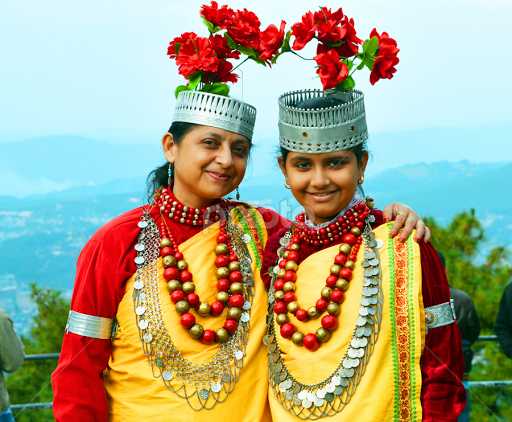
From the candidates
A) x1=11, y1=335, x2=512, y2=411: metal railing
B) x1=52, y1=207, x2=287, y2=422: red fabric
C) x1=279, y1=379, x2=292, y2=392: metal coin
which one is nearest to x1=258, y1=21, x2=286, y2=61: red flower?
x1=52, y1=207, x2=287, y2=422: red fabric

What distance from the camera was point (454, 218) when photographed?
25.1 feet

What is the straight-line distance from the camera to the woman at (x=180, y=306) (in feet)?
10.5

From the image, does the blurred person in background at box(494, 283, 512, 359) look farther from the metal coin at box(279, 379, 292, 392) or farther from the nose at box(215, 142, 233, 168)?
the nose at box(215, 142, 233, 168)

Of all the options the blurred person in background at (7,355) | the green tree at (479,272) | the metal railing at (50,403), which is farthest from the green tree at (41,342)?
the green tree at (479,272)

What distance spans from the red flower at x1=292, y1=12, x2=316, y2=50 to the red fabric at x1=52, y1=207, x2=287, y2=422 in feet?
3.13

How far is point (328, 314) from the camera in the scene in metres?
3.05

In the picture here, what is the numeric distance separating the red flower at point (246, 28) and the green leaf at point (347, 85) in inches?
15.5

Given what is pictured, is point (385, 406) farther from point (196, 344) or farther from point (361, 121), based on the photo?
point (361, 121)

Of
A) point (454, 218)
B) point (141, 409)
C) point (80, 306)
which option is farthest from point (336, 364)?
point (454, 218)

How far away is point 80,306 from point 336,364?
969mm

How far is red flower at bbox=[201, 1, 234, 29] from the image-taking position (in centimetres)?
→ 342

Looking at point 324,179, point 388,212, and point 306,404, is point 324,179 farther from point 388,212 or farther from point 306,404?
point 306,404

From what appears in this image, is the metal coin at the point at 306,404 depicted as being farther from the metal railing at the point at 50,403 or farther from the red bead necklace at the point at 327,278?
the metal railing at the point at 50,403

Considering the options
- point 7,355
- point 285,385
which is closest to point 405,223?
point 285,385
